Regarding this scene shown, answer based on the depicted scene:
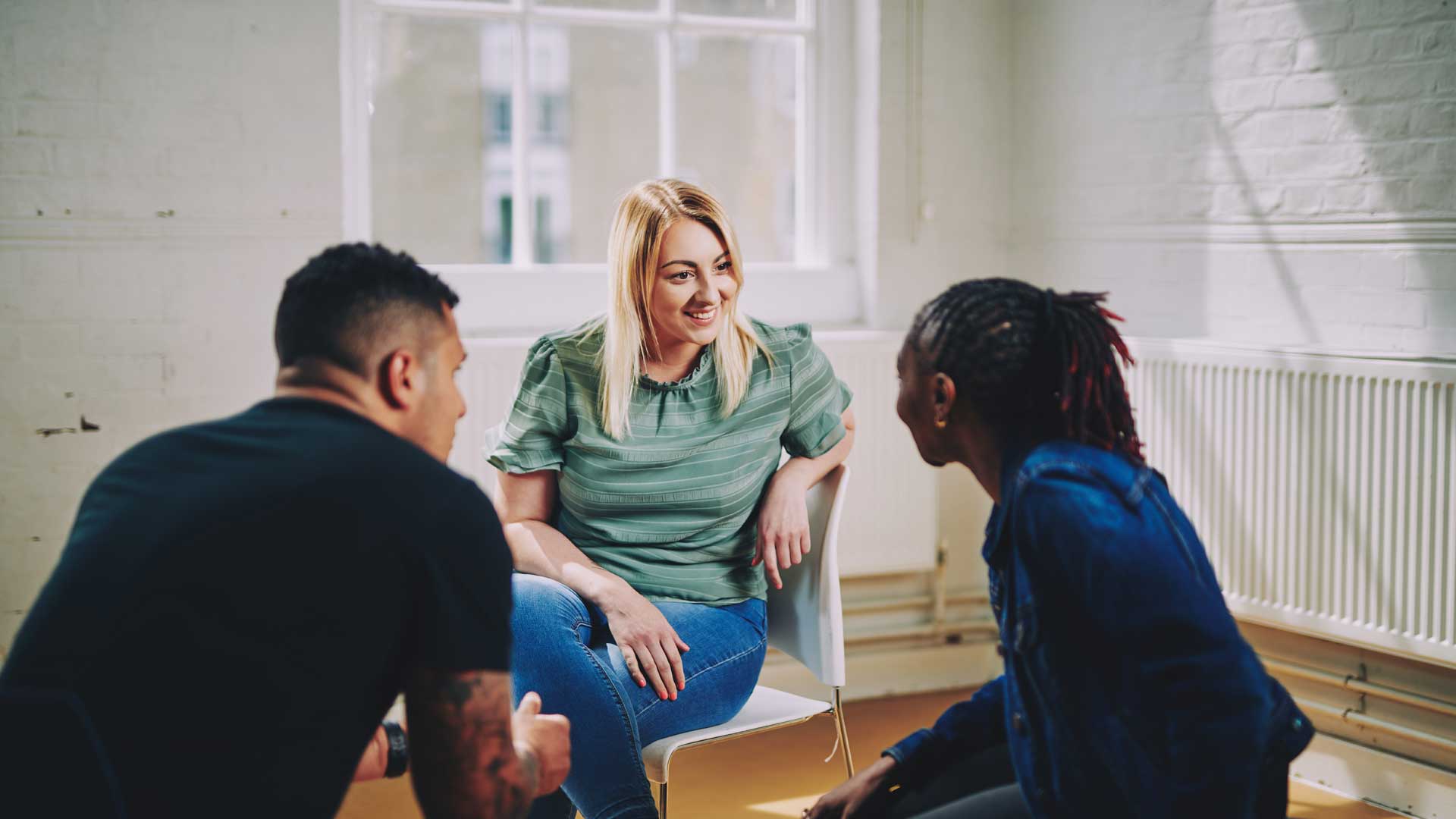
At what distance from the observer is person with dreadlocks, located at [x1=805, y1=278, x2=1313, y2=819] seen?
122 centimetres

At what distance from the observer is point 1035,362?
4.66ft

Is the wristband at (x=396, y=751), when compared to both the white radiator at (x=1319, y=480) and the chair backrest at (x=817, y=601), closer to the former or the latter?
the chair backrest at (x=817, y=601)

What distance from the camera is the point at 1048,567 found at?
1282 mm

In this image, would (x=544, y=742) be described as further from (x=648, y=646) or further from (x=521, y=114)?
(x=521, y=114)

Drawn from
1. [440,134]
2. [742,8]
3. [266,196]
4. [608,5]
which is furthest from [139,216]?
[742,8]

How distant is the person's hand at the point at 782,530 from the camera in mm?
2264

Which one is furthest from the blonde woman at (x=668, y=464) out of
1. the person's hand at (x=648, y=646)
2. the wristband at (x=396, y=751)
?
the wristband at (x=396, y=751)

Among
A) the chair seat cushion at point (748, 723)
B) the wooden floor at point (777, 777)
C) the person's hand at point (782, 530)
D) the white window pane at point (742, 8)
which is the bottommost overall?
the wooden floor at point (777, 777)

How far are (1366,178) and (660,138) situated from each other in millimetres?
1800

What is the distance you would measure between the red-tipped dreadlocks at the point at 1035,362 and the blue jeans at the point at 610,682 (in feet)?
2.23

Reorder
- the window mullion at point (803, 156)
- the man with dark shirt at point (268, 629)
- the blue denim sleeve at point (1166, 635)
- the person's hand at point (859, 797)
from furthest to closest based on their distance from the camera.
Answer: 1. the window mullion at point (803, 156)
2. the person's hand at point (859, 797)
3. the blue denim sleeve at point (1166, 635)
4. the man with dark shirt at point (268, 629)

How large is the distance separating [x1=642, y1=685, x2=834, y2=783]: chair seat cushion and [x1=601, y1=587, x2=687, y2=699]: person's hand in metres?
0.08

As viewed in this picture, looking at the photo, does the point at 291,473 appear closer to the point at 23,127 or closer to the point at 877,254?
the point at 23,127

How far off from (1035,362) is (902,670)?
2.47m
